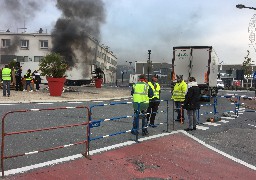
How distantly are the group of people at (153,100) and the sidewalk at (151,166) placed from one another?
1.04m

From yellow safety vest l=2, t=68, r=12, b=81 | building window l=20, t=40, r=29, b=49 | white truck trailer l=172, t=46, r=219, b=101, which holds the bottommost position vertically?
yellow safety vest l=2, t=68, r=12, b=81

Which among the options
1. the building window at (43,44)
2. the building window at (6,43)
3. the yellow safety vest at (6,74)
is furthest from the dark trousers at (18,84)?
the building window at (6,43)

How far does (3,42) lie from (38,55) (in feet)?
22.6

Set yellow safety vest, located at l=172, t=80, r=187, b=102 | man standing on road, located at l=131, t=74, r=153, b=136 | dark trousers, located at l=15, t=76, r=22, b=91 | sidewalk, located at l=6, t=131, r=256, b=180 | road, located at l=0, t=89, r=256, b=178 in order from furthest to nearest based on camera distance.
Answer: dark trousers, located at l=15, t=76, r=22, b=91 < yellow safety vest, located at l=172, t=80, r=187, b=102 < man standing on road, located at l=131, t=74, r=153, b=136 < road, located at l=0, t=89, r=256, b=178 < sidewalk, located at l=6, t=131, r=256, b=180

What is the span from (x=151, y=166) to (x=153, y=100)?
4540 mm

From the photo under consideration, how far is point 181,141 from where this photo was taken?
28.7 ft

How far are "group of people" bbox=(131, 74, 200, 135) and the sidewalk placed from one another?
1.04m

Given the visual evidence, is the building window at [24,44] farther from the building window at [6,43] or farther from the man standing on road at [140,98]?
the man standing on road at [140,98]

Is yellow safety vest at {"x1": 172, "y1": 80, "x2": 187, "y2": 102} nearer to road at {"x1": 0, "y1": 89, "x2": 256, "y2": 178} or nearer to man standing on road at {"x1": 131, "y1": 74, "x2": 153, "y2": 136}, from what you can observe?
road at {"x1": 0, "y1": 89, "x2": 256, "y2": 178}

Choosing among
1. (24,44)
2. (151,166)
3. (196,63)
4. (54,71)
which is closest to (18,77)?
(54,71)

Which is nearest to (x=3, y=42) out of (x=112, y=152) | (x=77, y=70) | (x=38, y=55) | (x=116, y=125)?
(x=38, y=55)

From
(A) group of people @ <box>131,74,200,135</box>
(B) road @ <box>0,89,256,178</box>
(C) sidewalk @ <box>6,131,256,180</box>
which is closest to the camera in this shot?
(C) sidewalk @ <box>6,131,256,180</box>

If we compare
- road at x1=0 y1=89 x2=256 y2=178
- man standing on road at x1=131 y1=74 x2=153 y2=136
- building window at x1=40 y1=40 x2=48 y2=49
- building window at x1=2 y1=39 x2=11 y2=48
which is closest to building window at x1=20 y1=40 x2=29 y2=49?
building window at x1=2 y1=39 x2=11 y2=48

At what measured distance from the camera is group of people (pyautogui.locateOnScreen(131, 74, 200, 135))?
8703 millimetres
